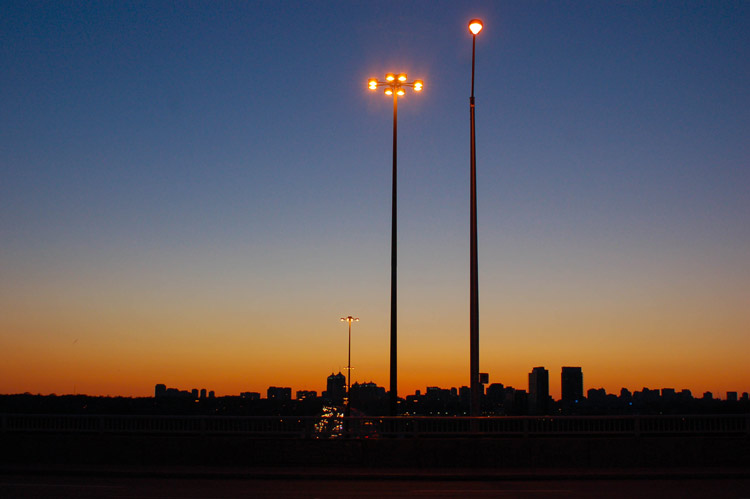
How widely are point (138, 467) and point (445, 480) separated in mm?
7815

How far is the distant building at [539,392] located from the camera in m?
26.4

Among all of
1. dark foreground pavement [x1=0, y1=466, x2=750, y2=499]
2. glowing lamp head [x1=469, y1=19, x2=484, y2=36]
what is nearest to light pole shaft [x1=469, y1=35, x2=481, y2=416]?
glowing lamp head [x1=469, y1=19, x2=484, y2=36]

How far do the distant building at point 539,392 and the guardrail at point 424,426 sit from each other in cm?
578

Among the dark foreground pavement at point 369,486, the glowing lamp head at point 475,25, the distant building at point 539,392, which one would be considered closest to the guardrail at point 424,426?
Result: the dark foreground pavement at point 369,486

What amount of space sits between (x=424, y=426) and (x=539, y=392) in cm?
775

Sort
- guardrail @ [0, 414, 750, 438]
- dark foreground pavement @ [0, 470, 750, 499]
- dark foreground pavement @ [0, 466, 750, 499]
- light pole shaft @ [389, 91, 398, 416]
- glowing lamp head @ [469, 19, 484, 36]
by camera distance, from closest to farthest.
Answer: dark foreground pavement @ [0, 470, 750, 499], dark foreground pavement @ [0, 466, 750, 499], guardrail @ [0, 414, 750, 438], glowing lamp head @ [469, 19, 484, 36], light pole shaft @ [389, 91, 398, 416]

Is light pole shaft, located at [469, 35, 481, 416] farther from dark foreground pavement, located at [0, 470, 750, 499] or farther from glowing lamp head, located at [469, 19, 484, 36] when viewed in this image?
dark foreground pavement, located at [0, 470, 750, 499]

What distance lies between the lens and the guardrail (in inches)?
792

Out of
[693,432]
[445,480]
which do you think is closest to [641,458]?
[693,432]

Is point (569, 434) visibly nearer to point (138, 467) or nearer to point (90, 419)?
point (138, 467)

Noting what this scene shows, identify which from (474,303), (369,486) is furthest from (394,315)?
(369,486)

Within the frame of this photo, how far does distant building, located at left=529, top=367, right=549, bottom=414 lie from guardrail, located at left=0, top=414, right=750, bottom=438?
578 cm

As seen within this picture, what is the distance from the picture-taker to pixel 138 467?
63.5 ft

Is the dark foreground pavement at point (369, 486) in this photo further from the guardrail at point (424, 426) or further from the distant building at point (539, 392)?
the distant building at point (539, 392)
